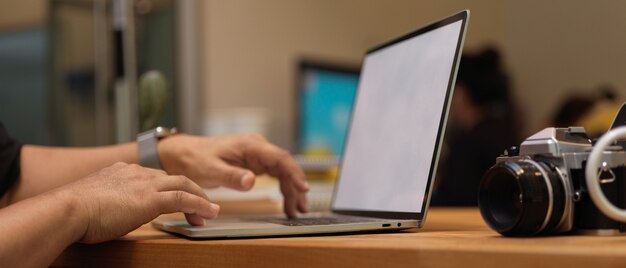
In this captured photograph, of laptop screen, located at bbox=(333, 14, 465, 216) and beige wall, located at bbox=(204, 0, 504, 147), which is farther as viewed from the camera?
beige wall, located at bbox=(204, 0, 504, 147)

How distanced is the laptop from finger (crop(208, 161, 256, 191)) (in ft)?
0.27

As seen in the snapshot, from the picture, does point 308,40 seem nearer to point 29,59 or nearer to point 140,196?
point 29,59

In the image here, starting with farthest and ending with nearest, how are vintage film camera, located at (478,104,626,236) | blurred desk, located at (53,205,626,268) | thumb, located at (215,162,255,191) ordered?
thumb, located at (215,162,255,191)
vintage film camera, located at (478,104,626,236)
blurred desk, located at (53,205,626,268)

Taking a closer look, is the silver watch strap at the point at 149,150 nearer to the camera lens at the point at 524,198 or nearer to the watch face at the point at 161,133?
the watch face at the point at 161,133

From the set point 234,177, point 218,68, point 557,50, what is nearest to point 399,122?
point 234,177

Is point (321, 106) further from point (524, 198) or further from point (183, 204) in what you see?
point (524, 198)

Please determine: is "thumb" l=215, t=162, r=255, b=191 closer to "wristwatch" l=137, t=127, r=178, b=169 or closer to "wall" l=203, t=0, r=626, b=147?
"wristwatch" l=137, t=127, r=178, b=169

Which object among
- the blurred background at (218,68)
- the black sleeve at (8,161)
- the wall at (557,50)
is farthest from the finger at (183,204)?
the wall at (557,50)

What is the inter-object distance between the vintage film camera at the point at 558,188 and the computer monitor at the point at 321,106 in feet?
6.72

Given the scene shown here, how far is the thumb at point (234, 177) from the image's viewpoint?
1071 millimetres

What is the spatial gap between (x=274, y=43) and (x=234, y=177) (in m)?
2.11

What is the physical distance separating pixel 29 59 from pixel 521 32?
3002 millimetres

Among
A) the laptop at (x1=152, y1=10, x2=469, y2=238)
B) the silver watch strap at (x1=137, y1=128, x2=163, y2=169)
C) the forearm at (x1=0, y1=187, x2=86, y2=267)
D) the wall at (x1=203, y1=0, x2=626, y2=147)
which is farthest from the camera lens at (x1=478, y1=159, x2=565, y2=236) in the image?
the wall at (x1=203, y1=0, x2=626, y2=147)

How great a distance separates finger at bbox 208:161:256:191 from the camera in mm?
1071
